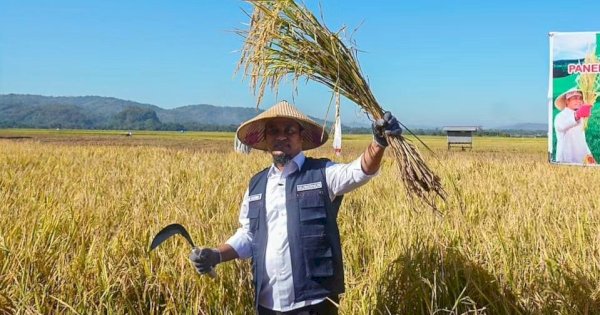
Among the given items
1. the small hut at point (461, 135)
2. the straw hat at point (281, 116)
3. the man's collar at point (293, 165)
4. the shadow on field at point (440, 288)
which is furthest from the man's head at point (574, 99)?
the small hut at point (461, 135)

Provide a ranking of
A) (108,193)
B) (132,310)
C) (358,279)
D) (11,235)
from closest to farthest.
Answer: (132,310) → (358,279) → (11,235) → (108,193)

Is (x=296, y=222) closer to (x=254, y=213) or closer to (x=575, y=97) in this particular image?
(x=254, y=213)

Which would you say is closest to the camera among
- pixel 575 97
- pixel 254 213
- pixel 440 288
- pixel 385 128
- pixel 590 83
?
pixel 385 128

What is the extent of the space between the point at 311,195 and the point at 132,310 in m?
1.03

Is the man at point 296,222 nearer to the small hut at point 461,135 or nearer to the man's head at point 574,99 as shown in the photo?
the man's head at point 574,99

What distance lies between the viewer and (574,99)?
805 centimetres

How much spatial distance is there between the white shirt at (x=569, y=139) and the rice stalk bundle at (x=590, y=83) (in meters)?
0.32

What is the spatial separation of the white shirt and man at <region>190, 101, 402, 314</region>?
7259 millimetres

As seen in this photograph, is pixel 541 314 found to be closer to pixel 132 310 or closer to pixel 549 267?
pixel 549 267

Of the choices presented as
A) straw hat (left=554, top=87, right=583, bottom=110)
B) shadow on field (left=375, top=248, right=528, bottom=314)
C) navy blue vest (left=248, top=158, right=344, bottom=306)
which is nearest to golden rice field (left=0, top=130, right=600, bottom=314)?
shadow on field (left=375, top=248, right=528, bottom=314)


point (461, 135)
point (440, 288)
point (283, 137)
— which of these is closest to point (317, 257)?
point (283, 137)

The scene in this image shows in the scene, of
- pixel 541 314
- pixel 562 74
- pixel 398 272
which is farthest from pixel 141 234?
pixel 562 74

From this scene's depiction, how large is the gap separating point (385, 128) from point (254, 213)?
2.19 ft

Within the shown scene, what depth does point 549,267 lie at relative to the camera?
244 centimetres
